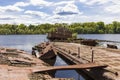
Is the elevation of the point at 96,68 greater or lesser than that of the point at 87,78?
greater

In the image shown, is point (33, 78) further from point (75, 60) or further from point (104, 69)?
point (75, 60)

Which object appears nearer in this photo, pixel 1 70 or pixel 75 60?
pixel 1 70

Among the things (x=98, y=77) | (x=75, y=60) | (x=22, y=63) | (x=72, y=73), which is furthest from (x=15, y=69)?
(x=72, y=73)

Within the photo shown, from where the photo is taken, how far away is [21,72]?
44.8ft

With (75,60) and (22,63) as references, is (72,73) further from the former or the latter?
(22,63)

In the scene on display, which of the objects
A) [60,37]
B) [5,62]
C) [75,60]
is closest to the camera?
[5,62]

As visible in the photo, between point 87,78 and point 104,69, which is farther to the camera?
point 87,78

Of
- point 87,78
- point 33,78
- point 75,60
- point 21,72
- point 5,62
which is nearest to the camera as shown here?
point 33,78

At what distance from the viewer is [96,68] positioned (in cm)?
1564

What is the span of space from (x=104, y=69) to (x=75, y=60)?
20.3 feet

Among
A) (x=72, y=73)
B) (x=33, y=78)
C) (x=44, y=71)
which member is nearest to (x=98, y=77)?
(x=44, y=71)

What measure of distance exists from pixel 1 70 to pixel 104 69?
5.50 metres

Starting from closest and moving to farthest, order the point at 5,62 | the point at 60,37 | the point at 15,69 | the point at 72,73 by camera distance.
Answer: the point at 15,69 < the point at 5,62 < the point at 72,73 < the point at 60,37

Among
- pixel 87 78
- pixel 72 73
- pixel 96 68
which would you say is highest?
pixel 96 68
